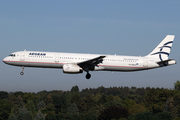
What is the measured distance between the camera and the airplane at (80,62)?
49.3 metres

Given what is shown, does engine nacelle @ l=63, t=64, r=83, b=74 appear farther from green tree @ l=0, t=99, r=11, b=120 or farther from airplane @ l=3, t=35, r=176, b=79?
green tree @ l=0, t=99, r=11, b=120

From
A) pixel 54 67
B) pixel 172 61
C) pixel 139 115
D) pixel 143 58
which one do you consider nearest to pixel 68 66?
pixel 54 67

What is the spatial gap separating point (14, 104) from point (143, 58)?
484 feet

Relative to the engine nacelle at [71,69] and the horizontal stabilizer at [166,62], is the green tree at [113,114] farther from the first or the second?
the engine nacelle at [71,69]

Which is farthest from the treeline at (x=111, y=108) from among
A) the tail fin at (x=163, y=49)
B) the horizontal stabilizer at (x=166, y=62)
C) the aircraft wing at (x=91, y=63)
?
the aircraft wing at (x=91, y=63)

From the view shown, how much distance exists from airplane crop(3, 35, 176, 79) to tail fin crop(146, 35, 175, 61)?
6.94 feet

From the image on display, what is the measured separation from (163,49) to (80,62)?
18926 mm

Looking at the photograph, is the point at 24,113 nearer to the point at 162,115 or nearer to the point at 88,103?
the point at 88,103

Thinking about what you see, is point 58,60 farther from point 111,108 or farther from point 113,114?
point 111,108

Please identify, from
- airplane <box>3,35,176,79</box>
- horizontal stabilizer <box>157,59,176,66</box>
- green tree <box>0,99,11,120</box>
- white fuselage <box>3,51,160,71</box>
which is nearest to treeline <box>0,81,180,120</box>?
green tree <box>0,99,11,120</box>

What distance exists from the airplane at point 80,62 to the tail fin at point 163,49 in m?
2.12

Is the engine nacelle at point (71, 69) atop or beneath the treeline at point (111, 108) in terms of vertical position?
atop

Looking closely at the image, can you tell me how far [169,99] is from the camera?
447ft

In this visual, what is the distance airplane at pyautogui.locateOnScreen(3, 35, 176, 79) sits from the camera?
49.3 metres
